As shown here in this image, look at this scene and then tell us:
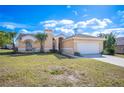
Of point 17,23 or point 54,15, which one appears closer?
point 54,15

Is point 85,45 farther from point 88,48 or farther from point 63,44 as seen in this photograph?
point 63,44

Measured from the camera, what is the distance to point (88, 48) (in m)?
12.9

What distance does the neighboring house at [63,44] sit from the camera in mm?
13164

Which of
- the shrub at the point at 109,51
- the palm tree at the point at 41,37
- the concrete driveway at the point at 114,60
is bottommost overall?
the concrete driveway at the point at 114,60

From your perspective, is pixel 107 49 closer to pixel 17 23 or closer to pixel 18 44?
pixel 17 23

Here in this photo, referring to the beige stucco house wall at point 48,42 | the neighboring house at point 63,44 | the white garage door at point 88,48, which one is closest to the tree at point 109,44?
the neighboring house at point 63,44

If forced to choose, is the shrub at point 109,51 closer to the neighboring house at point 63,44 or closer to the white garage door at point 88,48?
the neighboring house at point 63,44

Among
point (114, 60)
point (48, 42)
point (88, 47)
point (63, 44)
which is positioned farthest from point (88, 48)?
point (48, 42)

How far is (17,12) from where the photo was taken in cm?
813

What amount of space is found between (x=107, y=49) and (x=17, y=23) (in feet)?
26.6

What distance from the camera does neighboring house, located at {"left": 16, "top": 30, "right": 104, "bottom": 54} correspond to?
13.2 metres

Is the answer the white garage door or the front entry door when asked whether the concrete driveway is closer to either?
the white garage door

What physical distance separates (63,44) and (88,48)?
5393 millimetres
